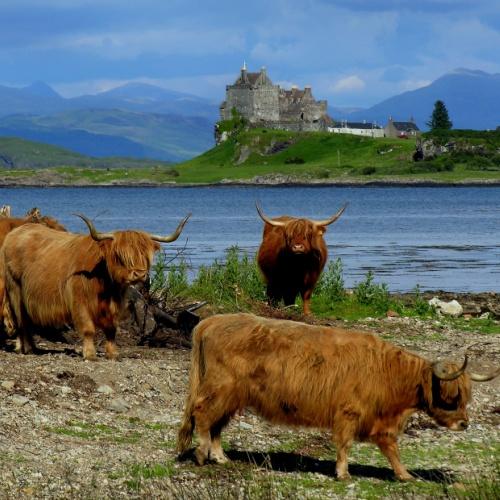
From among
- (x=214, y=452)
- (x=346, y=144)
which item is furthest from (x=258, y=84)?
(x=214, y=452)

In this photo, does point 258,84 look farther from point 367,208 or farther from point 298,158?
point 367,208

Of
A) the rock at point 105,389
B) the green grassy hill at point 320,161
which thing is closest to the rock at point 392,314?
the rock at point 105,389

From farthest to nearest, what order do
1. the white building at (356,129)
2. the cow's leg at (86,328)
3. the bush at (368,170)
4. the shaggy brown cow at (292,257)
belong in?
the white building at (356,129) → the bush at (368,170) → the shaggy brown cow at (292,257) → the cow's leg at (86,328)

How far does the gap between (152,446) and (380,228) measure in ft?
164

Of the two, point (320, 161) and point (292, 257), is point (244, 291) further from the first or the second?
point (320, 161)

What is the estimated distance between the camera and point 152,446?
9.50 meters

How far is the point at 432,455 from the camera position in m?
9.82

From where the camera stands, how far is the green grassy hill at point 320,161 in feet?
446

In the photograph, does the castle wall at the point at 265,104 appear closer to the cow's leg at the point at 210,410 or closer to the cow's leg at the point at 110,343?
the cow's leg at the point at 110,343

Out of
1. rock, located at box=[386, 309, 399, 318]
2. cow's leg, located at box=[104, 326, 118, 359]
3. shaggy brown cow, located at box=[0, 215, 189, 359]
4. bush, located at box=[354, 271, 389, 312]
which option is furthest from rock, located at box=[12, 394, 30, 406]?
bush, located at box=[354, 271, 389, 312]

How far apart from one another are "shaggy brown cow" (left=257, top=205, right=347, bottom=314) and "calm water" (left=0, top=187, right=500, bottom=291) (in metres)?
1.86

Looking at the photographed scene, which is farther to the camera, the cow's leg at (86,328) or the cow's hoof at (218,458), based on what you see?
the cow's leg at (86,328)

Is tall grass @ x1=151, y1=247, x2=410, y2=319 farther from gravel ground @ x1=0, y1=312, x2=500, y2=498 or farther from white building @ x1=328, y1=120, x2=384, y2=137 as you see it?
white building @ x1=328, y1=120, x2=384, y2=137

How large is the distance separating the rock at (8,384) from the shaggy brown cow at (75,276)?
1796 millimetres
